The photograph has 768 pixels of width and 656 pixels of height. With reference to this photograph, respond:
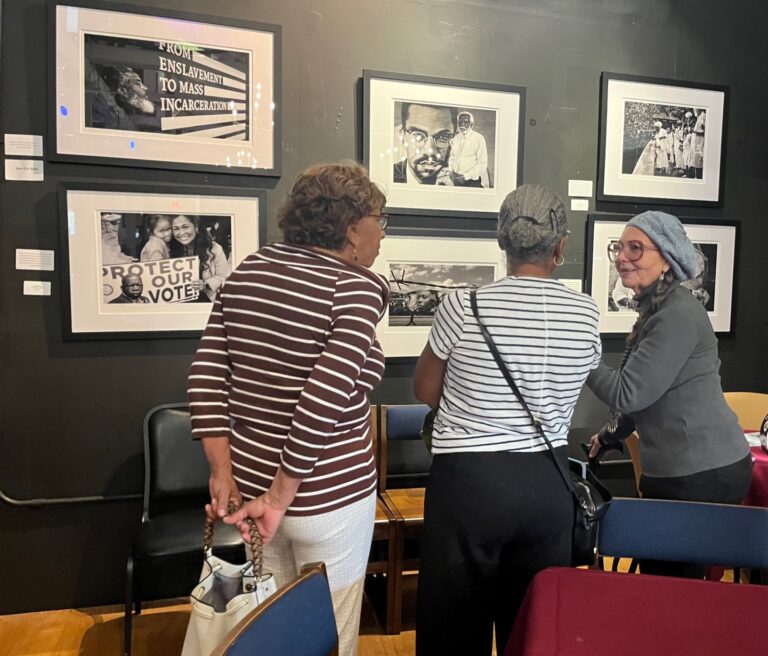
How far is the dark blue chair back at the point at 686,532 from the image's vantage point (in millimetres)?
1503

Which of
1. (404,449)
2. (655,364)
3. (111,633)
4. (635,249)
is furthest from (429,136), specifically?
(111,633)

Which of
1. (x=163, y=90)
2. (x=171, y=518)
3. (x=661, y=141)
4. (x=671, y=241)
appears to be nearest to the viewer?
(x=671, y=241)

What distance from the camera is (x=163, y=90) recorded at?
2422 mm

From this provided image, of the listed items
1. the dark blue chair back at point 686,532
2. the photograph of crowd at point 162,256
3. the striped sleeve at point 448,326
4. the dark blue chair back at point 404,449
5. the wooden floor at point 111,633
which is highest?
the photograph of crowd at point 162,256

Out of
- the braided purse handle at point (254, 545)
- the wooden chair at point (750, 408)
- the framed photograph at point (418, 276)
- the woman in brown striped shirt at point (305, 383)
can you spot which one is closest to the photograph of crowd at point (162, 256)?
the framed photograph at point (418, 276)

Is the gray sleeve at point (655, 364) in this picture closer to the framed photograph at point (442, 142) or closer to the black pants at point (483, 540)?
the black pants at point (483, 540)

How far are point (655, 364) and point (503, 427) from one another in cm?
53

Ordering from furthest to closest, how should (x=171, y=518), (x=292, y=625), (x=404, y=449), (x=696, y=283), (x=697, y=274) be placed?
(x=696, y=283)
(x=697, y=274)
(x=404, y=449)
(x=171, y=518)
(x=292, y=625)

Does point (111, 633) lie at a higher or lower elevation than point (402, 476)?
lower

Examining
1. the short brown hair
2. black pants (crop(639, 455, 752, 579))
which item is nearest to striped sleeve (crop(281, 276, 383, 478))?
the short brown hair

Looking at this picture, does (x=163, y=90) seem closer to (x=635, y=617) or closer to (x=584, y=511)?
(x=584, y=511)

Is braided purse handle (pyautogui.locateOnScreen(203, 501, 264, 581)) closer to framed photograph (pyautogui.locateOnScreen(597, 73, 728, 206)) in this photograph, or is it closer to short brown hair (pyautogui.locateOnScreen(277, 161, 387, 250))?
short brown hair (pyautogui.locateOnScreen(277, 161, 387, 250))

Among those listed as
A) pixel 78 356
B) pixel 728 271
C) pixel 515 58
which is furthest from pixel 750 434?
pixel 78 356

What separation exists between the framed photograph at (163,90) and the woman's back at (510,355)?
149 cm
